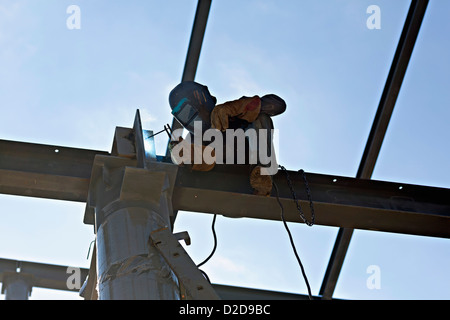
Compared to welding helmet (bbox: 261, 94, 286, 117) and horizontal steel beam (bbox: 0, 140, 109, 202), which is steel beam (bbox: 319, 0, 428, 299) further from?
horizontal steel beam (bbox: 0, 140, 109, 202)

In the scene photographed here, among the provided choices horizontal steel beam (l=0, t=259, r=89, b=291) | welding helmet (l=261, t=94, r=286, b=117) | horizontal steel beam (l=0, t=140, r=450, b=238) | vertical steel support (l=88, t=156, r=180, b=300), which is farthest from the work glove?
horizontal steel beam (l=0, t=259, r=89, b=291)

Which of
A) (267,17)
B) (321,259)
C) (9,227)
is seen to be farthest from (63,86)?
(321,259)

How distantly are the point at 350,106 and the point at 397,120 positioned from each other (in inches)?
14.1

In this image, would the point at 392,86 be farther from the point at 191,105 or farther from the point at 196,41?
the point at 191,105

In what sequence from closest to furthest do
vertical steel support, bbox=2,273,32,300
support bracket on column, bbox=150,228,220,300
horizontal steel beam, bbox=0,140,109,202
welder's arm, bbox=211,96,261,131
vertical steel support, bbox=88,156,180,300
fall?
support bracket on column, bbox=150,228,220,300 < vertical steel support, bbox=88,156,180,300 < welder's arm, bbox=211,96,261,131 < horizontal steel beam, bbox=0,140,109,202 < vertical steel support, bbox=2,273,32,300

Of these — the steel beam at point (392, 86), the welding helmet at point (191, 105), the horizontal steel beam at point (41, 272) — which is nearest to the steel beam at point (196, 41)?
the welding helmet at point (191, 105)

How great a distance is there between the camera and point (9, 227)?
4.94 metres

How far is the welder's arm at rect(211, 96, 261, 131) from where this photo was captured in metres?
3.95

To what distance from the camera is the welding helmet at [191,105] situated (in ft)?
13.6

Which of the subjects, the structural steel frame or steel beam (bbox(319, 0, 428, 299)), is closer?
the structural steel frame

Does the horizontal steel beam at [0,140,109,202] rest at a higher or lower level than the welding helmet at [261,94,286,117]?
lower

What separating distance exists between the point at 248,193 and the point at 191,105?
2.04 ft

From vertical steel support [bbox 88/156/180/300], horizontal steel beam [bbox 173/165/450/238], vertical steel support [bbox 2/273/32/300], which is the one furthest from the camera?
vertical steel support [bbox 2/273/32/300]

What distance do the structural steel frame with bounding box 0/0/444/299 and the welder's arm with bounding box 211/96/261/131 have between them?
16.0 inches
